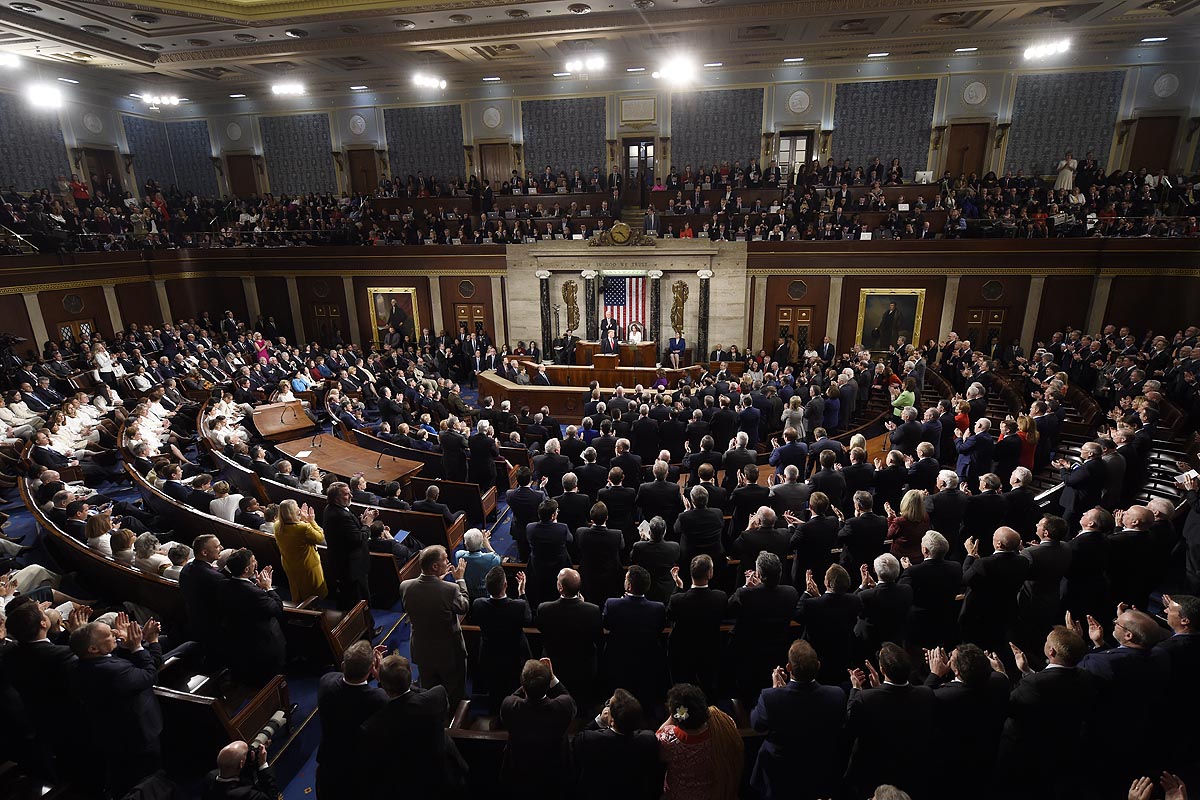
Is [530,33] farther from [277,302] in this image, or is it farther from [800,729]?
[800,729]

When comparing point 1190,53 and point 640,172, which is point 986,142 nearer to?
point 1190,53

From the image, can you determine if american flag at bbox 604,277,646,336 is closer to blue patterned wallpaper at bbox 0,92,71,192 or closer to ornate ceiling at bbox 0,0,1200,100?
ornate ceiling at bbox 0,0,1200,100

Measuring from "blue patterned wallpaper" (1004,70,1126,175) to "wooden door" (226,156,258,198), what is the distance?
2675 centimetres

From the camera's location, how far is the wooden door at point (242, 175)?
2311cm

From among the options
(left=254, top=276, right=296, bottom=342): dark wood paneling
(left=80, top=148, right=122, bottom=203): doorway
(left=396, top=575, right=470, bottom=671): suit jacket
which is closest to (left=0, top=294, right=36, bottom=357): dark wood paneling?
(left=254, top=276, right=296, bottom=342): dark wood paneling

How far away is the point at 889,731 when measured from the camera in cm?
284

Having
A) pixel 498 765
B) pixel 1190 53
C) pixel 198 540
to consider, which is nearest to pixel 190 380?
pixel 198 540

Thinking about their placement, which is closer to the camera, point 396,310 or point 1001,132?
point 1001,132

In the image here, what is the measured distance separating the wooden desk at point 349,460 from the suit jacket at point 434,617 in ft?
13.0

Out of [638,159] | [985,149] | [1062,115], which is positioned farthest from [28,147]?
[1062,115]

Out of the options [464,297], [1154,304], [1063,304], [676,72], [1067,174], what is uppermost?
[676,72]

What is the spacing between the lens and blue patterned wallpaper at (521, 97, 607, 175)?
2055 cm

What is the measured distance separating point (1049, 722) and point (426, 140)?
23.7m

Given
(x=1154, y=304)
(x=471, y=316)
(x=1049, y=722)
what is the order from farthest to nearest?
(x=471, y=316) → (x=1154, y=304) → (x=1049, y=722)
